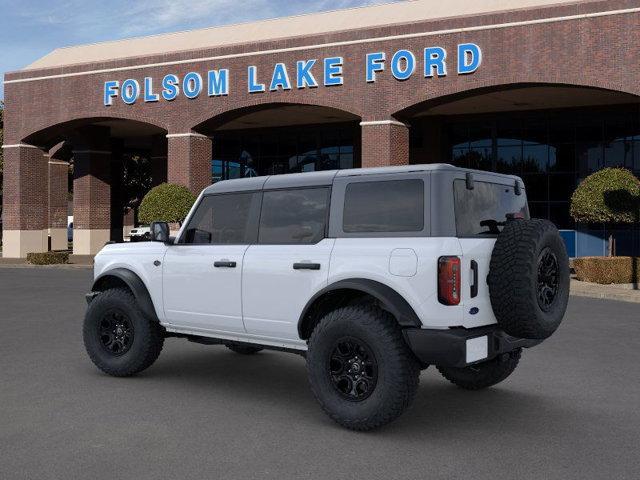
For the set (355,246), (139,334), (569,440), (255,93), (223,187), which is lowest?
(569,440)

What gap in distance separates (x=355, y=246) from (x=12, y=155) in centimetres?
3383

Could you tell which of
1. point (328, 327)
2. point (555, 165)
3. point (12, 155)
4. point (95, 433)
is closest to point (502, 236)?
point (328, 327)

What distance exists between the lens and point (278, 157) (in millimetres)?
40688

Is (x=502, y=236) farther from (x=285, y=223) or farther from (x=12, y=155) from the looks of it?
(x=12, y=155)

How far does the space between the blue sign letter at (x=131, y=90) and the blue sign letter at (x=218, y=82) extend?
3905 millimetres

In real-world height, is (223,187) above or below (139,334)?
above

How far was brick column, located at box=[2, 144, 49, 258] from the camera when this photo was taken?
1400 inches

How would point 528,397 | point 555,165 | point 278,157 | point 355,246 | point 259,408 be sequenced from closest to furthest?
point 355,246
point 259,408
point 528,397
point 555,165
point 278,157

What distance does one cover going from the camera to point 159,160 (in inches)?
1662

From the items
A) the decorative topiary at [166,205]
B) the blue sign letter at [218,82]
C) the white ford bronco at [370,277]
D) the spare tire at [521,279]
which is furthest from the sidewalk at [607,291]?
the blue sign letter at [218,82]

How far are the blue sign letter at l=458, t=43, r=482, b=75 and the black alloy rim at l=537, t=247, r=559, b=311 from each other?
20.3 meters

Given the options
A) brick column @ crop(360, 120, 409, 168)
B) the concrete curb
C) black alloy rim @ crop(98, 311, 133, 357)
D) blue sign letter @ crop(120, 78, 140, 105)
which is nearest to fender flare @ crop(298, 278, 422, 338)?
black alloy rim @ crop(98, 311, 133, 357)

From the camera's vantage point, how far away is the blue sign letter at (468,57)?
83.2 ft

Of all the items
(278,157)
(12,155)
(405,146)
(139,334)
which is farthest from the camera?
(278,157)
